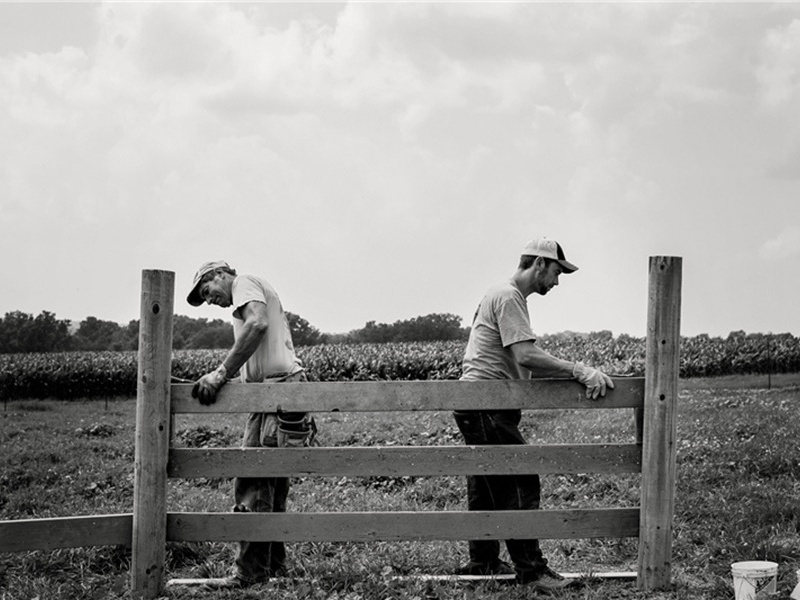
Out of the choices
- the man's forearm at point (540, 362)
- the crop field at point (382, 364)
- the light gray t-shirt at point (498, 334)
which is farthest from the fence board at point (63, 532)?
the crop field at point (382, 364)

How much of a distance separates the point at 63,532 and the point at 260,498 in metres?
1.34

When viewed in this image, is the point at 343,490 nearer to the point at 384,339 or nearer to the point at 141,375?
the point at 141,375

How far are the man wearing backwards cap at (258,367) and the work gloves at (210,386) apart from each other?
5.9 inches

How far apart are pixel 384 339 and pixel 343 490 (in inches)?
1818

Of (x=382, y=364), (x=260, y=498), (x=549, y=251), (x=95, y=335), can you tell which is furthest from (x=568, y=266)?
(x=95, y=335)

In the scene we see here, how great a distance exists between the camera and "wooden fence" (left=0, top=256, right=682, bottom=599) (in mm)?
5895

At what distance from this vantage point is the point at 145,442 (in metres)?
5.98

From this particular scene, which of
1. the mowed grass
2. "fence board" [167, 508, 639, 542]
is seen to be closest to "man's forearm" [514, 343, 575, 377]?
"fence board" [167, 508, 639, 542]

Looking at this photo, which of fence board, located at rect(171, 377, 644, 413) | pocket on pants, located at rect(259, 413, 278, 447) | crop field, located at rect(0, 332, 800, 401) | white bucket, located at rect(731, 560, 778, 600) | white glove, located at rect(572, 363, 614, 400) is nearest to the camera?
white bucket, located at rect(731, 560, 778, 600)

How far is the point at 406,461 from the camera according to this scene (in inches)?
234

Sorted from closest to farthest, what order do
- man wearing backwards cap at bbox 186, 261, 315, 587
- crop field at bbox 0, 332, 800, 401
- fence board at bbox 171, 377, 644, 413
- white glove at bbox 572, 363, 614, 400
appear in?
white glove at bbox 572, 363, 614, 400, fence board at bbox 171, 377, 644, 413, man wearing backwards cap at bbox 186, 261, 315, 587, crop field at bbox 0, 332, 800, 401

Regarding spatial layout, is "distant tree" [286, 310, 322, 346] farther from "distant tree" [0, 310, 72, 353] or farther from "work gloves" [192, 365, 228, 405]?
"work gloves" [192, 365, 228, 405]

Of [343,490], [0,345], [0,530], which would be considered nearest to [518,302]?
[0,530]

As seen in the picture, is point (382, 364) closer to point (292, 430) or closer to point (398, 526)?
point (292, 430)
